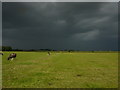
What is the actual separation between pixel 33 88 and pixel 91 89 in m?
3.52

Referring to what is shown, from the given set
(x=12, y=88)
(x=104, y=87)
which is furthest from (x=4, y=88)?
(x=104, y=87)

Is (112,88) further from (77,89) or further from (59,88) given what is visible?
(59,88)

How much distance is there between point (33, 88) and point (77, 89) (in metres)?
2.66

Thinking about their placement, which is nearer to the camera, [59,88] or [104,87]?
[59,88]

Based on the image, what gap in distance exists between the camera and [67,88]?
413 inches

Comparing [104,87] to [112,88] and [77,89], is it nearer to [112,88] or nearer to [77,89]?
[112,88]

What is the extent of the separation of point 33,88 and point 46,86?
0.92 meters

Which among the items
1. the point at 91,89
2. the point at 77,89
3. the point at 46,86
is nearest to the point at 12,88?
the point at 46,86

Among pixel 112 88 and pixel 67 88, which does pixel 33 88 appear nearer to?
pixel 67 88

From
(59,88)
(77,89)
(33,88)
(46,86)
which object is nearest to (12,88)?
(33,88)

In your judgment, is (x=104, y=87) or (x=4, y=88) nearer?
(x=4, y=88)

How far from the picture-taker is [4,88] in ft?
34.2

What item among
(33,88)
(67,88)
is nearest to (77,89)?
(67,88)

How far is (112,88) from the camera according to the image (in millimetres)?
10852
